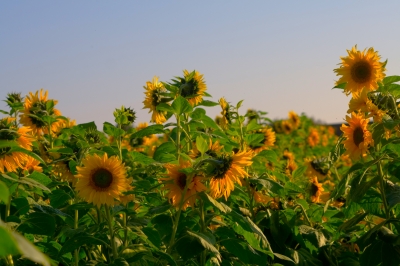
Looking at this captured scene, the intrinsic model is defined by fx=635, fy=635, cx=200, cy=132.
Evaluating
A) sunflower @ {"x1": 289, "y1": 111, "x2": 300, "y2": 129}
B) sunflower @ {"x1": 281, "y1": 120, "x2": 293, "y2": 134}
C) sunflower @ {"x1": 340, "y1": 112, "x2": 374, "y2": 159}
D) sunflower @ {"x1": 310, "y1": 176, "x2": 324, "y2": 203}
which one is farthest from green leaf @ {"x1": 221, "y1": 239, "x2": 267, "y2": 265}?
sunflower @ {"x1": 289, "y1": 111, "x2": 300, "y2": 129}

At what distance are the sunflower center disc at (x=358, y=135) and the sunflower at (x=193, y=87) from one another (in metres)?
0.73

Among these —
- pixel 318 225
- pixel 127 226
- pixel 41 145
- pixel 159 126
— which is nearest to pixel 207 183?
pixel 127 226

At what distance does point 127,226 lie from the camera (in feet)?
7.34

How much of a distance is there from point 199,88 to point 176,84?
0.11m

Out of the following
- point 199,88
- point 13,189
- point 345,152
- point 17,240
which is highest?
point 199,88

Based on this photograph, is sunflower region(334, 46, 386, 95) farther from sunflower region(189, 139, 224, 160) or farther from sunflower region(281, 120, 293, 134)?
sunflower region(281, 120, 293, 134)

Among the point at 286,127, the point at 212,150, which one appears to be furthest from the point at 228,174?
the point at 286,127

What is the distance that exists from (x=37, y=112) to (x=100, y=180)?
139cm

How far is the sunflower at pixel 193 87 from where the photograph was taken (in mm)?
2893

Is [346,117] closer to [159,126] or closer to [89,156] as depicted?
[159,126]

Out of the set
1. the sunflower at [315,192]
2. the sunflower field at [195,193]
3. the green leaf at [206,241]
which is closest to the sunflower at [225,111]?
the sunflower field at [195,193]

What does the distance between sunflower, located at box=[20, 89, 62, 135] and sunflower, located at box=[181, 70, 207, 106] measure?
91 centimetres

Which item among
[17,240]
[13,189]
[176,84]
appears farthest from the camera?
[176,84]

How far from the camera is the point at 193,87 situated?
2.92m
